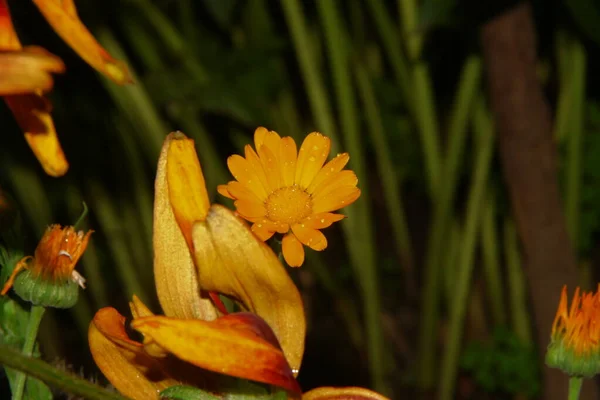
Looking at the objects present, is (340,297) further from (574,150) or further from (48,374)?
(48,374)

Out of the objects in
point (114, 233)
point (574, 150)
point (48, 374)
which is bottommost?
point (48, 374)

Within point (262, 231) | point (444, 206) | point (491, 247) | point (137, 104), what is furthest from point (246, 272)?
point (491, 247)

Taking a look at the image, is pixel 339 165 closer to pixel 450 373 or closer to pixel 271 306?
pixel 271 306

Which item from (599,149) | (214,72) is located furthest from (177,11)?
(599,149)

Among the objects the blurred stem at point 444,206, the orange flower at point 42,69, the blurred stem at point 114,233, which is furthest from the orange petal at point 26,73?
the blurred stem at point 114,233

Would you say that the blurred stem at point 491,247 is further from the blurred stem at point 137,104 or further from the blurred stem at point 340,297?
the blurred stem at point 137,104

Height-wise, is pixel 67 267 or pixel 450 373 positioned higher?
pixel 450 373
